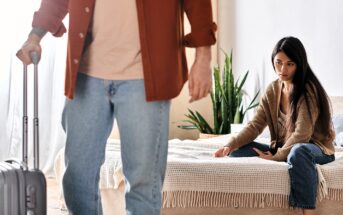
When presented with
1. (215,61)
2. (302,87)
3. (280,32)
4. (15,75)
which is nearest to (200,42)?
(302,87)

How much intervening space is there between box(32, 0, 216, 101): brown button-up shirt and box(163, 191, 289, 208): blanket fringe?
73 cm

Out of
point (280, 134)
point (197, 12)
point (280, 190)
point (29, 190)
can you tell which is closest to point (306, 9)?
point (280, 134)

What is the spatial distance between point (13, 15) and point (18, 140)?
Result: 2.80 feet

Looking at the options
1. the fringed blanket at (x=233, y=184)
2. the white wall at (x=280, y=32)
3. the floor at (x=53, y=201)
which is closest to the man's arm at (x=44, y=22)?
the fringed blanket at (x=233, y=184)

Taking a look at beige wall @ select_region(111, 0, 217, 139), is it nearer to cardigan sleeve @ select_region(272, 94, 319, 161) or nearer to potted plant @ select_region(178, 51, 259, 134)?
potted plant @ select_region(178, 51, 259, 134)

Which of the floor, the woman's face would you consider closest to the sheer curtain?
the floor

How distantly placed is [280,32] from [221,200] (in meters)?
2.27

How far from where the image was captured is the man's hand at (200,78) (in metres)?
1.63

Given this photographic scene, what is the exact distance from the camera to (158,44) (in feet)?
5.45

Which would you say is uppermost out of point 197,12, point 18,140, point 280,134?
point 197,12

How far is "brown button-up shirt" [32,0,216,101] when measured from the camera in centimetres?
165

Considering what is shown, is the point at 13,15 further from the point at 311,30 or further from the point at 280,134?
the point at 280,134

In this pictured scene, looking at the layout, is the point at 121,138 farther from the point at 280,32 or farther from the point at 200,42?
the point at 280,32

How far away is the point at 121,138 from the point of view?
5.53ft
